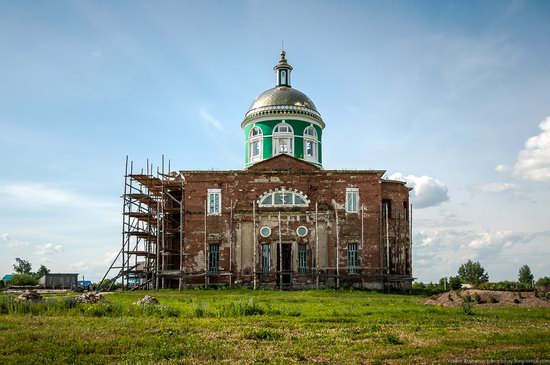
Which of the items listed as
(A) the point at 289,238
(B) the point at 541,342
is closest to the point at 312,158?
(A) the point at 289,238

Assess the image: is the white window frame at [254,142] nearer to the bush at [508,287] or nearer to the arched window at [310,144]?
the arched window at [310,144]

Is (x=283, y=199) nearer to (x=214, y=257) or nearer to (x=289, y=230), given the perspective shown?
(x=289, y=230)

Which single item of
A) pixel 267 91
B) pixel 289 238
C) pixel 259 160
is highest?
pixel 267 91

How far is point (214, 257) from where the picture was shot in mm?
37625

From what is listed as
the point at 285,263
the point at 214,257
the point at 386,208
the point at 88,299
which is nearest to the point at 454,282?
the point at 386,208

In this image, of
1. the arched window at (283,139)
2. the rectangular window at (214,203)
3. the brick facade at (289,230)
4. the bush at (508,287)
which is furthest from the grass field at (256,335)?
the arched window at (283,139)

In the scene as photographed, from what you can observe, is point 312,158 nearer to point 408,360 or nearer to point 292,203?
point 292,203

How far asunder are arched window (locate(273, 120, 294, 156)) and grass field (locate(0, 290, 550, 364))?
23.6 m

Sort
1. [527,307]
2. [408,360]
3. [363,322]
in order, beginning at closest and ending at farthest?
[408,360] < [363,322] < [527,307]

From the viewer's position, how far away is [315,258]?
37312 millimetres

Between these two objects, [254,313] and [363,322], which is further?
[254,313]

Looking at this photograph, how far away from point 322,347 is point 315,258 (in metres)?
25.3

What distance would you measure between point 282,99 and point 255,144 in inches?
148

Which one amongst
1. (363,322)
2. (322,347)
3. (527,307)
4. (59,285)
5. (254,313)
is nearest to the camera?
(322,347)
